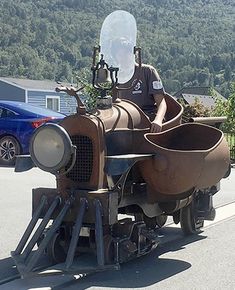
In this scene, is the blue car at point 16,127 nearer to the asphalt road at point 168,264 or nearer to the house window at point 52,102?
the asphalt road at point 168,264

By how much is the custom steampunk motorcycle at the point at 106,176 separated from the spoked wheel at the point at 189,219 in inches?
25.2

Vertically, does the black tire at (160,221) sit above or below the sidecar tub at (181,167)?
below

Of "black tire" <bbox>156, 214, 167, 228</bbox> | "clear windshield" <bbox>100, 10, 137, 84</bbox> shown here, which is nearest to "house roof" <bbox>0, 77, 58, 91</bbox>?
"black tire" <bbox>156, 214, 167, 228</bbox>

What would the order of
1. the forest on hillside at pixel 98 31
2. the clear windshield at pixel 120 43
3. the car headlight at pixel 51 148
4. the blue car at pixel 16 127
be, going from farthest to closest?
the forest on hillside at pixel 98 31 → the blue car at pixel 16 127 → the clear windshield at pixel 120 43 → the car headlight at pixel 51 148

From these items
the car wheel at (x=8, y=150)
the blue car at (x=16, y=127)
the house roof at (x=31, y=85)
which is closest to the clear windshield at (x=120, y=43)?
the blue car at (x=16, y=127)

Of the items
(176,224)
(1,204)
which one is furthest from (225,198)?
(1,204)

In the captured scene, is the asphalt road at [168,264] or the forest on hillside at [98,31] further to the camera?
the forest on hillside at [98,31]

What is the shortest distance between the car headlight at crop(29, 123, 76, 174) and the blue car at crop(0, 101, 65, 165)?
381 inches

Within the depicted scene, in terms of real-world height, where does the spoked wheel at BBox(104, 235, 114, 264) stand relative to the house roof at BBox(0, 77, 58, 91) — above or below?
below

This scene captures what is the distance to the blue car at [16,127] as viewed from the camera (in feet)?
A: 53.4

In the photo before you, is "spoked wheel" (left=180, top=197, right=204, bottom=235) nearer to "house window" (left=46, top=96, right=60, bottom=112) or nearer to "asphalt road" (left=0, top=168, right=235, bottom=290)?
"asphalt road" (left=0, top=168, right=235, bottom=290)

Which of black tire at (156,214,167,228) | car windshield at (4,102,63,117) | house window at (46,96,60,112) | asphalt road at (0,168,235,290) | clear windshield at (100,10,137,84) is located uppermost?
clear windshield at (100,10,137,84)

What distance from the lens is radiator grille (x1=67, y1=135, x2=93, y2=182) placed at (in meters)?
6.63

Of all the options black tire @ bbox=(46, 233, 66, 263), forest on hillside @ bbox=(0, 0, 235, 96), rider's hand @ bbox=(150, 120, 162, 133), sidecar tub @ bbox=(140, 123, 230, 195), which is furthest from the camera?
forest on hillside @ bbox=(0, 0, 235, 96)
